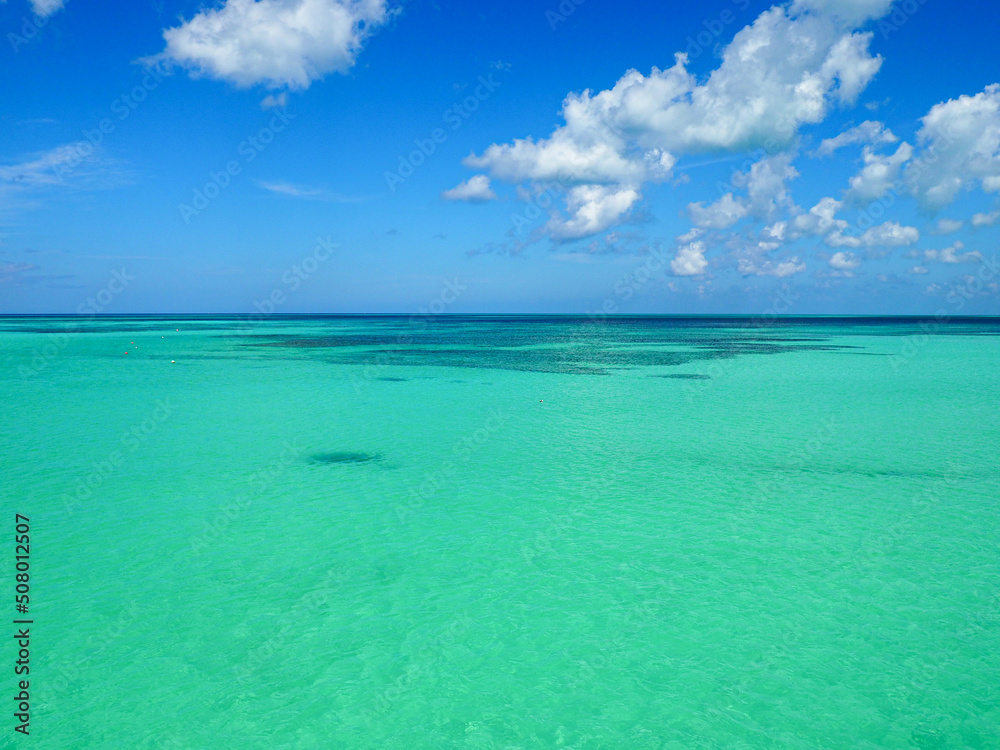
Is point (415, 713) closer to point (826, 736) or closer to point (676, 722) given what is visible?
point (676, 722)

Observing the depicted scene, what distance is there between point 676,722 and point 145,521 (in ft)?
33.9

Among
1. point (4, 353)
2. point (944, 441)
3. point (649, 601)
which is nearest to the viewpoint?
point (649, 601)

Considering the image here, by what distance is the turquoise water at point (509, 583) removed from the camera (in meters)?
6.61

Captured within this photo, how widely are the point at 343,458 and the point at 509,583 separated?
28.5ft

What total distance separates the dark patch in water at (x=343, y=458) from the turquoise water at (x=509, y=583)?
0.13 meters

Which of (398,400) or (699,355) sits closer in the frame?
(398,400)

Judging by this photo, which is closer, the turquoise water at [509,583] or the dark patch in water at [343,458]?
the turquoise water at [509,583]

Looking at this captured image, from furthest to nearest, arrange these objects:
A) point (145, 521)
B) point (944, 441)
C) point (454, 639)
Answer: point (944, 441)
point (145, 521)
point (454, 639)

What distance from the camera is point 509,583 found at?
9617 mm

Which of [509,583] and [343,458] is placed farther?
[343,458]

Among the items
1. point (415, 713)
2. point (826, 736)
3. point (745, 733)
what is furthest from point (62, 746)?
point (826, 736)

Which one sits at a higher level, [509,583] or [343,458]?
[343,458]

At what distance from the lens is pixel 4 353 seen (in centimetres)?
5253

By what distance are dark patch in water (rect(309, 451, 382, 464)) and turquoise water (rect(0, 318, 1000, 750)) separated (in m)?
0.13
